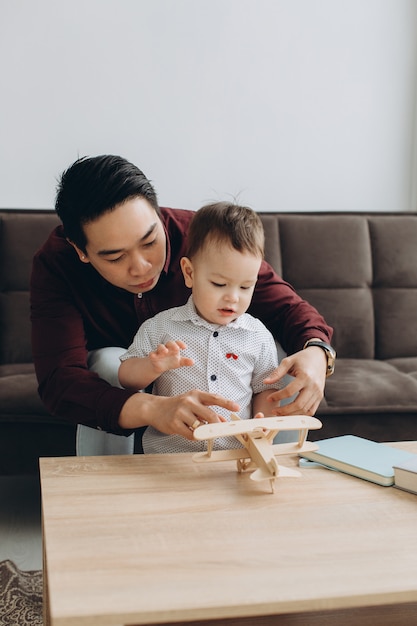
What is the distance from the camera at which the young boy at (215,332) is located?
4.39 feet

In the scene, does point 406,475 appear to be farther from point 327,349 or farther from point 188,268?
point 188,268

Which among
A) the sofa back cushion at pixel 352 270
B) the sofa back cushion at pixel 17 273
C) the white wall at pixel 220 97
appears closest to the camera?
the sofa back cushion at pixel 17 273

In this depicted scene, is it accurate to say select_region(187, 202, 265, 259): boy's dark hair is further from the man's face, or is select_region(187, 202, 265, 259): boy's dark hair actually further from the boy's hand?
the boy's hand

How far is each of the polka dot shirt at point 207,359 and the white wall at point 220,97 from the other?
132cm

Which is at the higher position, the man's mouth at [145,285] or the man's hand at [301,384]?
the man's mouth at [145,285]

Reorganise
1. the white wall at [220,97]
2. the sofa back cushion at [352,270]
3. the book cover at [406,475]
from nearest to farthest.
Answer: the book cover at [406,475]
the sofa back cushion at [352,270]
the white wall at [220,97]

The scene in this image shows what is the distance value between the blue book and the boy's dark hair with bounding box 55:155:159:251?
616 millimetres

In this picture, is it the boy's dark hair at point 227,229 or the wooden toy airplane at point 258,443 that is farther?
the boy's dark hair at point 227,229

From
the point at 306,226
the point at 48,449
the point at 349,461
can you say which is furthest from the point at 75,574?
the point at 306,226

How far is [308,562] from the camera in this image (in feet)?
2.84

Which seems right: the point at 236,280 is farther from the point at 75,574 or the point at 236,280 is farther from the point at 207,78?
the point at 207,78

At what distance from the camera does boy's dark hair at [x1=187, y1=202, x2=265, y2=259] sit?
1.33m

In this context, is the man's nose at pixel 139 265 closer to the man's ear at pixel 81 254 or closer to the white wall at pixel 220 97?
the man's ear at pixel 81 254

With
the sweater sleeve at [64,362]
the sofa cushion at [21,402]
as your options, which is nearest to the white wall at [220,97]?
the sofa cushion at [21,402]
